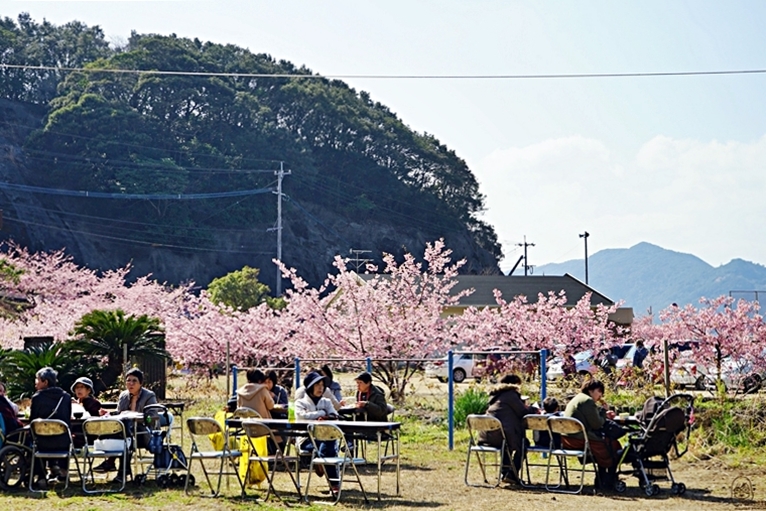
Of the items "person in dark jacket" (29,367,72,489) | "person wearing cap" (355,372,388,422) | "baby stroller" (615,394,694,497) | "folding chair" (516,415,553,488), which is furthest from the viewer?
"person wearing cap" (355,372,388,422)

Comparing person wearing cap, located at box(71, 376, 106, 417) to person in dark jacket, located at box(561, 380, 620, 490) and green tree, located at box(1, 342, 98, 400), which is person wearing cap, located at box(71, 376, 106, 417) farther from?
person in dark jacket, located at box(561, 380, 620, 490)

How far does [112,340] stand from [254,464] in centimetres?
961

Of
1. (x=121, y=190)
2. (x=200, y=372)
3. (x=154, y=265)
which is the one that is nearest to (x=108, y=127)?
(x=121, y=190)

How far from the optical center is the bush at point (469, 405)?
58.7 feet

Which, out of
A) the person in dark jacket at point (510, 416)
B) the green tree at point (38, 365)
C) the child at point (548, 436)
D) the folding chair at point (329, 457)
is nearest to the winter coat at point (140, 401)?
the folding chair at point (329, 457)

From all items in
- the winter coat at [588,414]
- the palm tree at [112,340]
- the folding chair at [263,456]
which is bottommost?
the folding chair at [263,456]

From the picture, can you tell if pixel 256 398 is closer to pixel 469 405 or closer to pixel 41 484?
pixel 41 484

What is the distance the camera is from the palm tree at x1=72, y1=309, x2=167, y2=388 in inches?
806

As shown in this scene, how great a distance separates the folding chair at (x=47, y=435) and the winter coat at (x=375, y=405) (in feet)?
11.2

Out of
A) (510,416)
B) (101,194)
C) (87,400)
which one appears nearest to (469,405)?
(510,416)

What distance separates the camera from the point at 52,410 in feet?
38.2

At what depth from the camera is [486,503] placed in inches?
430

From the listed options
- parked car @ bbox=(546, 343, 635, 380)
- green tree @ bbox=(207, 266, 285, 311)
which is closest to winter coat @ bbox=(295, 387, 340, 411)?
parked car @ bbox=(546, 343, 635, 380)

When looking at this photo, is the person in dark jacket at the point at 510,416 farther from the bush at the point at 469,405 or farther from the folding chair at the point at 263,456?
the bush at the point at 469,405
